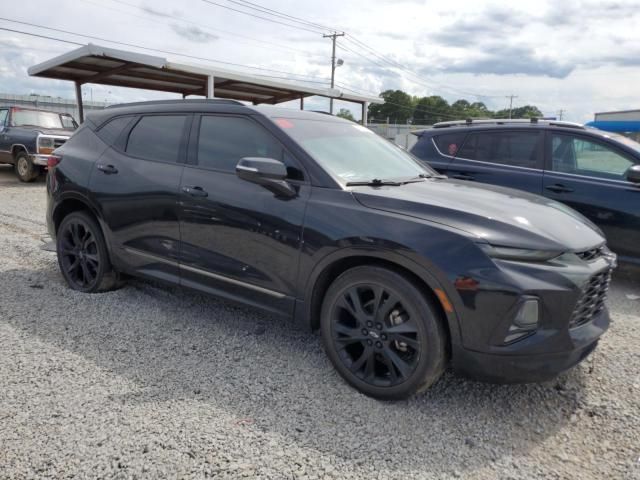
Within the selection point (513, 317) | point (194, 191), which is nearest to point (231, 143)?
point (194, 191)

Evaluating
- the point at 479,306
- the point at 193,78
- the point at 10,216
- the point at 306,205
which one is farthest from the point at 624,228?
the point at 193,78

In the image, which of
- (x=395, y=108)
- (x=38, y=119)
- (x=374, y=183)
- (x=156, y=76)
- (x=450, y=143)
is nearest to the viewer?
(x=374, y=183)

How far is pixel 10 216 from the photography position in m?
8.07

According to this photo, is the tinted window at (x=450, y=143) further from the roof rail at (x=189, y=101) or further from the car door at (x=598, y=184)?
the roof rail at (x=189, y=101)

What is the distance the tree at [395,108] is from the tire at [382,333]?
307 feet

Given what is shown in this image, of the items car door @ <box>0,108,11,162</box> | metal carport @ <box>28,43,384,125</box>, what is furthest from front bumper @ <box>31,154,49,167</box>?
metal carport @ <box>28,43,384,125</box>

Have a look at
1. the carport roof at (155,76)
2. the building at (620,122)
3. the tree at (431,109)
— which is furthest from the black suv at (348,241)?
the tree at (431,109)

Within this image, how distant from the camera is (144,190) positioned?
3871 millimetres

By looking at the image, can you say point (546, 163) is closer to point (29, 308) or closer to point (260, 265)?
point (260, 265)

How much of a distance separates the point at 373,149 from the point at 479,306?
177cm

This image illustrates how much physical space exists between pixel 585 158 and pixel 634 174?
25.3 inches

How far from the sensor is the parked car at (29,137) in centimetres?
1241

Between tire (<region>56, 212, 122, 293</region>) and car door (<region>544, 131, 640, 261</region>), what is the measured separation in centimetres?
463

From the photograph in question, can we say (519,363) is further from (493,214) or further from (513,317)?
Answer: (493,214)
